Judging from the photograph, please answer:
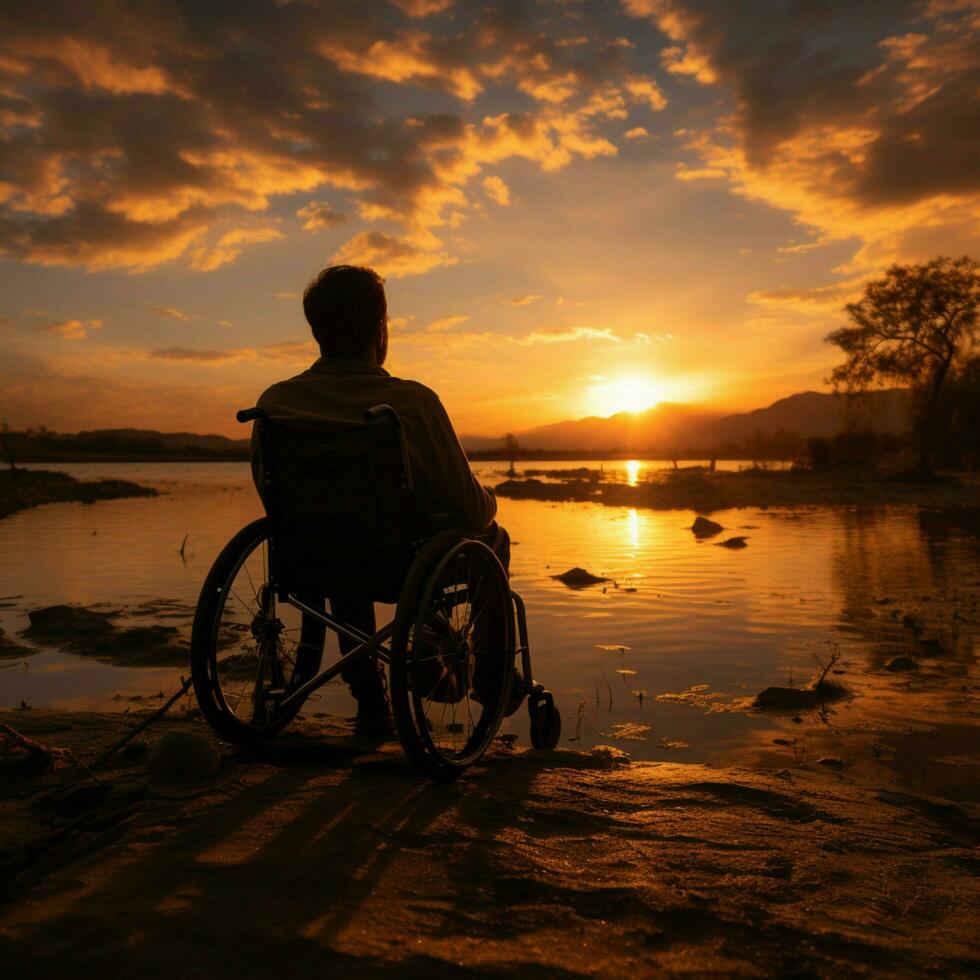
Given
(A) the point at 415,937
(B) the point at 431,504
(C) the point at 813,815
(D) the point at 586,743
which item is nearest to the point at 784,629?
(D) the point at 586,743

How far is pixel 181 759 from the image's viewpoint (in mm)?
2467

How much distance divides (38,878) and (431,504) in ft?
5.09

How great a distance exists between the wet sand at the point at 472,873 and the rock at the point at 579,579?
Result: 5.72 metres

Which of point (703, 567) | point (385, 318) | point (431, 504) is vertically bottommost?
point (703, 567)

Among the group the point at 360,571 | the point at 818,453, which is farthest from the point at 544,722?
the point at 818,453

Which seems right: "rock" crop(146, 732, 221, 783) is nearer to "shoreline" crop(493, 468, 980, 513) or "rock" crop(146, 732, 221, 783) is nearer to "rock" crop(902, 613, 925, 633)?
"rock" crop(902, 613, 925, 633)

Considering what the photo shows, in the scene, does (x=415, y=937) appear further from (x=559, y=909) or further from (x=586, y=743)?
(x=586, y=743)

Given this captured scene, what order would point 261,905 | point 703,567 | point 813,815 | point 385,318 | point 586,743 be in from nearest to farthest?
1. point 261,905
2. point 813,815
3. point 385,318
4. point 586,743
5. point 703,567

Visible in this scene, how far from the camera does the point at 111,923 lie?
1.49 meters

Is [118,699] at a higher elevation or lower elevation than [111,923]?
lower

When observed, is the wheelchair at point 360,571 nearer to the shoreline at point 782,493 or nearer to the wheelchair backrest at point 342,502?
the wheelchair backrest at point 342,502

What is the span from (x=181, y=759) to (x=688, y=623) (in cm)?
468

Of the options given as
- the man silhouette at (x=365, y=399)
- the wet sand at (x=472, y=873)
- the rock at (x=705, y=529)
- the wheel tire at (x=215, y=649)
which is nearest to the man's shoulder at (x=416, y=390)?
the man silhouette at (x=365, y=399)

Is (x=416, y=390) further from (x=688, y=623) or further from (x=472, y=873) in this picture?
(x=688, y=623)
